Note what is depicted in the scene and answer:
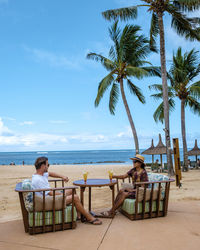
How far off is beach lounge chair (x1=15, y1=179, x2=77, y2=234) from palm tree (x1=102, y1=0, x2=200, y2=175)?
27.5ft

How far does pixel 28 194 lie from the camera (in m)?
3.39

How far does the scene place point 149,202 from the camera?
13.4ft

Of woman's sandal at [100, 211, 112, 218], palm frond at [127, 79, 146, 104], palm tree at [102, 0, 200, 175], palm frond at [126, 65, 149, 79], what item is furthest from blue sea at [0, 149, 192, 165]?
woman's sandal at [100, 211, 112, 218]

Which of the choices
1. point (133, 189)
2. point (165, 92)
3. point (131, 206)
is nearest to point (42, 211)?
point (131, 206)

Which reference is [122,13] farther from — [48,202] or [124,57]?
[48,202]

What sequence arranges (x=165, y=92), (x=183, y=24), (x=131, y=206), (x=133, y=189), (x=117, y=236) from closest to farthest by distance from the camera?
1. (x=117, y=236)
2. (x=131, y=206)
3. (x=133, y=189)
4. (x=165, y=92)
5. (x=183, y=24)

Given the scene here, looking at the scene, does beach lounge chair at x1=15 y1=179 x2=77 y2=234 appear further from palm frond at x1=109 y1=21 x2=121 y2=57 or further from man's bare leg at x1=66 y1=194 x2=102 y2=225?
palm frond at x1=109 y1=21 x2=121 y2=57

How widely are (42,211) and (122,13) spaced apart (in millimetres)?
11478

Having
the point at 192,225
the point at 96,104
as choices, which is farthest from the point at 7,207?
the point at 96,104

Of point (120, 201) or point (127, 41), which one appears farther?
point (127, 41)

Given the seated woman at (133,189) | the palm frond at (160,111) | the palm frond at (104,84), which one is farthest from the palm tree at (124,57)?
the seated woman at (133,189)

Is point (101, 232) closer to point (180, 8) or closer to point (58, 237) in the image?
point (58, 237)

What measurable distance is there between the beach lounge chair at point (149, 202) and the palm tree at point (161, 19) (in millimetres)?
7136

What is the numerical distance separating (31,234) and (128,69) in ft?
35.2
